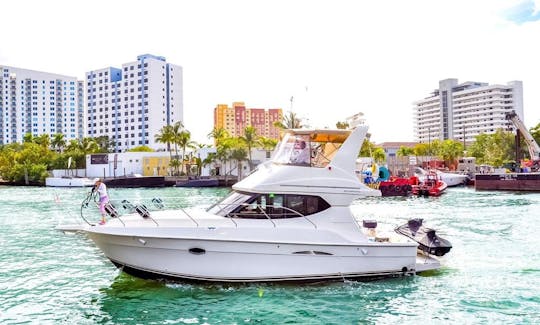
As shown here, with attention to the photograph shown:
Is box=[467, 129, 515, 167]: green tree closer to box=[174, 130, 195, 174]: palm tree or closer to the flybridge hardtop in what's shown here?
box=[174, 130, 195, 174]: palm tree

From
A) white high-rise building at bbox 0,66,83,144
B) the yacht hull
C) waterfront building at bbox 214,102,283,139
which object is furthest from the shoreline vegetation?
waterfront building at bbox 214,102,283,139

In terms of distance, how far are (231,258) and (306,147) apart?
143 inches

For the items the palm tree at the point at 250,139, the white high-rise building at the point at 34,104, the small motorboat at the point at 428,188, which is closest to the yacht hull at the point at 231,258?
the small motorboat at the point at 428,188

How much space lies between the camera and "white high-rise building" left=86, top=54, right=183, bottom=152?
134 m

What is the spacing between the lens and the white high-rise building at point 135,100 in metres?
134

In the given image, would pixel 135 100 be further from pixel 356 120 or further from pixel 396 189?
pixel 356 120

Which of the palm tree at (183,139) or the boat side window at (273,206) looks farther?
the palm tree at (183,139)

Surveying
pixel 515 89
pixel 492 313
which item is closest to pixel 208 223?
pixel 492 313

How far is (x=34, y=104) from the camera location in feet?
527

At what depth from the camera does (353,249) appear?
11.1 metres

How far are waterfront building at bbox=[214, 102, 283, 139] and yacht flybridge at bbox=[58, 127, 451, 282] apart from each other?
522 ft

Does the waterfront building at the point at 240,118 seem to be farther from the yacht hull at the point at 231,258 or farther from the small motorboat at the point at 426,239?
the yacht hull at the point at 231,258

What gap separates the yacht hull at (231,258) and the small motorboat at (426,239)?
235 cm

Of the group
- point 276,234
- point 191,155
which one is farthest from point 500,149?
point 276,234
